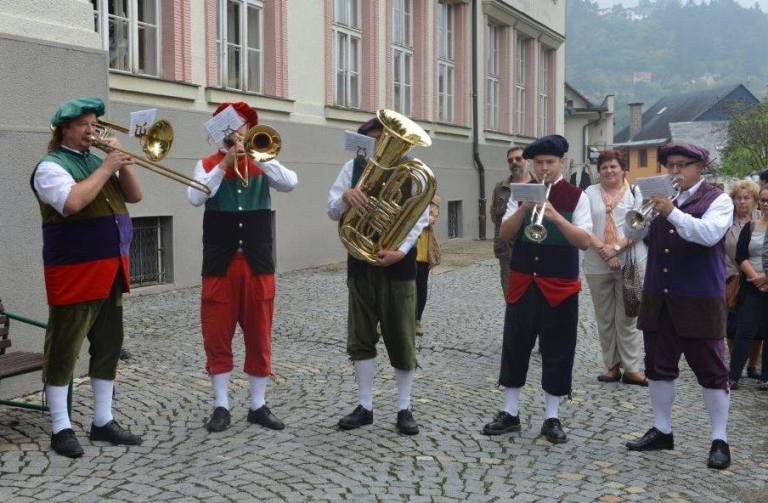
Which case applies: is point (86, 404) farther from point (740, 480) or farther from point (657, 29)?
point (657, 29)

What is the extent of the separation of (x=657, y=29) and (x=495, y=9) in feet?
487

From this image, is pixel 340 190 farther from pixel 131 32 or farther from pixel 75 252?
pixel 131 32

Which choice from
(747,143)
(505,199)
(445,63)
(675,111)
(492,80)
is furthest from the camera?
(675,111)

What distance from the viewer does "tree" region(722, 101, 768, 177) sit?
42.9 metres

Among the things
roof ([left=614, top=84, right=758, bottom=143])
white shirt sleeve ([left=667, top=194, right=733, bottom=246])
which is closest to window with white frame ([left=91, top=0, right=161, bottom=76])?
white shirt sleeve ([left=667, top=194, right=733, bottom=246])

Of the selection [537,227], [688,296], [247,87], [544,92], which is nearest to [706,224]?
[688,296]

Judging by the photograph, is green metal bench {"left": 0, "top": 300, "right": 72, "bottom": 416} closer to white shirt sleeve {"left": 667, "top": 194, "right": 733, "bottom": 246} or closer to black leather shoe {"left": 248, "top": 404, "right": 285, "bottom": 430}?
black leather shoe {"left": 248, "top": 404, "right": 285, "bottom": 430}

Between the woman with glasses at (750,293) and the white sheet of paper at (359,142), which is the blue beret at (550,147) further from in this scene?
the woman with glasses at (750,293)

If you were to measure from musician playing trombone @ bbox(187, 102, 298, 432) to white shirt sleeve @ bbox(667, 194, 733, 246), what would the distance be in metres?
2.31

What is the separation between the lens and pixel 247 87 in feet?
47.3

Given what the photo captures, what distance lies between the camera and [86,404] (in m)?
6.30

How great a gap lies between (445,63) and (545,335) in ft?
57.0

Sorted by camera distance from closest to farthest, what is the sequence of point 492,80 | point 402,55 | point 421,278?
point 421,278 → point 402,55 → point 492,80

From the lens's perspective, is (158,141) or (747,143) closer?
(158,141)
